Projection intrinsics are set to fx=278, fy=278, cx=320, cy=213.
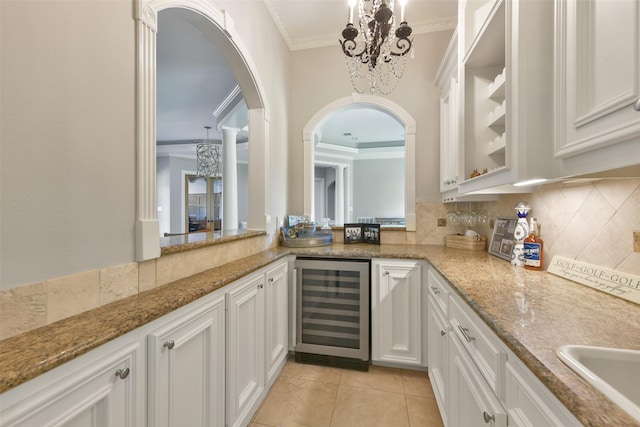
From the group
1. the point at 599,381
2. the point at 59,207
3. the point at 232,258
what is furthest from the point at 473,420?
the point at 59,207

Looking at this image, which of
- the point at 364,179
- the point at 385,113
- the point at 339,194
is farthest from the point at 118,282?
the point at 364,179

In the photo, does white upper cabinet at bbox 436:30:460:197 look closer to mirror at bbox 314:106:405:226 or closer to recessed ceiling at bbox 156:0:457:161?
recessed ceiling at bbox 156:0:457:161

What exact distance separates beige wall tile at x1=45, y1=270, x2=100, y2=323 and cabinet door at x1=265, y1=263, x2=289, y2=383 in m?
1.01

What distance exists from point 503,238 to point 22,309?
2356 mm

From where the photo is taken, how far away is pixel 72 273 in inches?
32.9

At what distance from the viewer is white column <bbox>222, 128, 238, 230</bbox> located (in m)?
4.19

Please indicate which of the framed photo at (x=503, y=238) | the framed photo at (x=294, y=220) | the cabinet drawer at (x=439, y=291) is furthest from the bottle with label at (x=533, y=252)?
the framed photo at (x=294, y=220)

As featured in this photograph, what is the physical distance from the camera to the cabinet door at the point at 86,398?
22.6 inches

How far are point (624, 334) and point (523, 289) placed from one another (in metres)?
0.42

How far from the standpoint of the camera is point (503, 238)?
75.3 inches

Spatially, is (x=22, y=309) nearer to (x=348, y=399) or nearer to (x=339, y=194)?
(x=348, y=399)

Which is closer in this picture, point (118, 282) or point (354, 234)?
point (118, 282)

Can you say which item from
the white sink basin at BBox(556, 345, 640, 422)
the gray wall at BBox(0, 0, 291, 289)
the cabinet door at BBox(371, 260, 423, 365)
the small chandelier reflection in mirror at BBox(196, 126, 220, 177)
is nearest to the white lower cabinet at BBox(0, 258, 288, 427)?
the gray wall at BBox(0, 0, 291, 289)

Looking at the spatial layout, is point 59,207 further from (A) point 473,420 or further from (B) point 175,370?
(A) point 473,420
